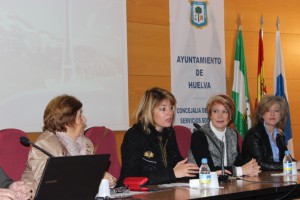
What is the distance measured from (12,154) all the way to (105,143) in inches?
34.4

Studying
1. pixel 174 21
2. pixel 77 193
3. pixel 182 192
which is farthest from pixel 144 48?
pixel 77 193

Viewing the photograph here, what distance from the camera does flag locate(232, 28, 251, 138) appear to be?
620cm

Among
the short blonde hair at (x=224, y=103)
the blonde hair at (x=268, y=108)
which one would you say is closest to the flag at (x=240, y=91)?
the blonde hair at (x=268, y=108)

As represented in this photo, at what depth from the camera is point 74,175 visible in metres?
2.78

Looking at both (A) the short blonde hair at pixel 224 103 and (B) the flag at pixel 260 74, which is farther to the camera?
(B) the flag at pixel 260 74

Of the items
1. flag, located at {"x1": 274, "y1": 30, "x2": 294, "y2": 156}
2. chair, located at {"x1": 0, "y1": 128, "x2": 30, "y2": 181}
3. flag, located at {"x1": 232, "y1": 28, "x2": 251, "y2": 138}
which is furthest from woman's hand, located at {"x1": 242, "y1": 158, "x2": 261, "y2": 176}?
flag, located at {"x1": 274, "y1": 30, "x2": 294, "y2": 156}

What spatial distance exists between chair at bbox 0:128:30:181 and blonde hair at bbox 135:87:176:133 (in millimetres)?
903

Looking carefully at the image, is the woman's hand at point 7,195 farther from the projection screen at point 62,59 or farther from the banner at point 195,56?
→ the banner at point 195,56

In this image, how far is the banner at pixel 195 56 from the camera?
19.4ft

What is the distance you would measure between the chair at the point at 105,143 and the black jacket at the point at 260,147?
3.93 feet

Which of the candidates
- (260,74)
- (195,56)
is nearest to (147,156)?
(195,56)

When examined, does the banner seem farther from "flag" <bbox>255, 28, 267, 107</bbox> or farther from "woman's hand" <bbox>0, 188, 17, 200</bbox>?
"woman's hand" <bbox>0, 188, 17, 200</bbox>

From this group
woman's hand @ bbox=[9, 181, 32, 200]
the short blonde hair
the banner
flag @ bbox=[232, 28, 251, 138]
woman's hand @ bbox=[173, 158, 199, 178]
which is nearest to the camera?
woman's hand @ bbox=[9, 181, 32, 200]

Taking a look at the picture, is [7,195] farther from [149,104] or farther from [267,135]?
[267,135]
